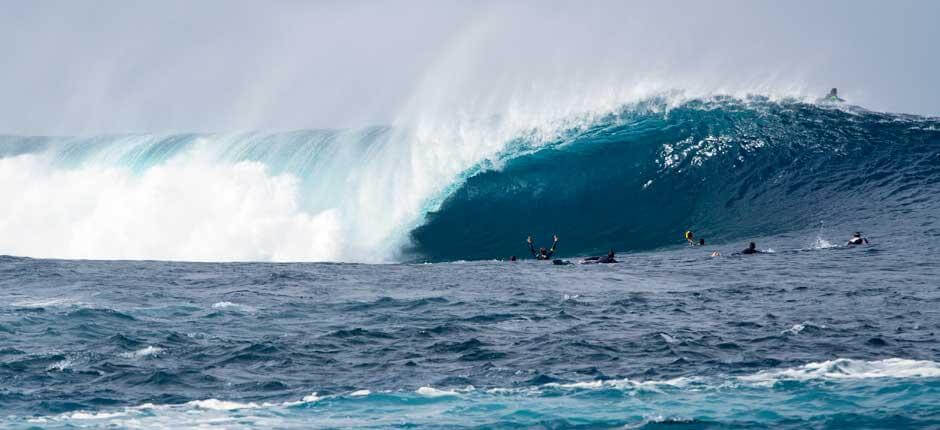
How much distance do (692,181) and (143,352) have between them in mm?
23790

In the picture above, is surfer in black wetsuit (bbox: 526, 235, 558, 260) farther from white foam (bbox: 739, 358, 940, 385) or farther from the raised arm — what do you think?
white foam (bbox: 739, 358, 940, 385)

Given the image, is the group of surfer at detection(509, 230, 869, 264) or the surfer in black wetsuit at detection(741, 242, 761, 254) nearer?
the surfer in black wetsuit at detection(741, 242, 761, 254)

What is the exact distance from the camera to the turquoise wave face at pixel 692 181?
33.9m

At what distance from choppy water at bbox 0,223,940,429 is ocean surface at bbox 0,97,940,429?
0.06 meters

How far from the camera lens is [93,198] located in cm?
4478

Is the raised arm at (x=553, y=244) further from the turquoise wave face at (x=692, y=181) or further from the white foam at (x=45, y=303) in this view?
the white foam at (x=45, y=303)


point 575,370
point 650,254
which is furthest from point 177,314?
point 650,254

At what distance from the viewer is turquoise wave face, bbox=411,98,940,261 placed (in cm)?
3391

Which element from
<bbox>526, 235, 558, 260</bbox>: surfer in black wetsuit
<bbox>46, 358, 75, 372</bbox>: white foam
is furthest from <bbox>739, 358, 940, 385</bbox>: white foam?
<bbox>526, 235, 558, 260</bbox>: surfer in black wetsuit

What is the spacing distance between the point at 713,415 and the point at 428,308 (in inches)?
346

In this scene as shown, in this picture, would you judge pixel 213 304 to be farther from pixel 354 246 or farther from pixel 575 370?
pixel 354 246

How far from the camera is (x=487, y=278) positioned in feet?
84.0


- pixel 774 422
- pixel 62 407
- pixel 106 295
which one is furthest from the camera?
pixel 106 295

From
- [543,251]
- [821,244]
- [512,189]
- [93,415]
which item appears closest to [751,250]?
[821,244]
